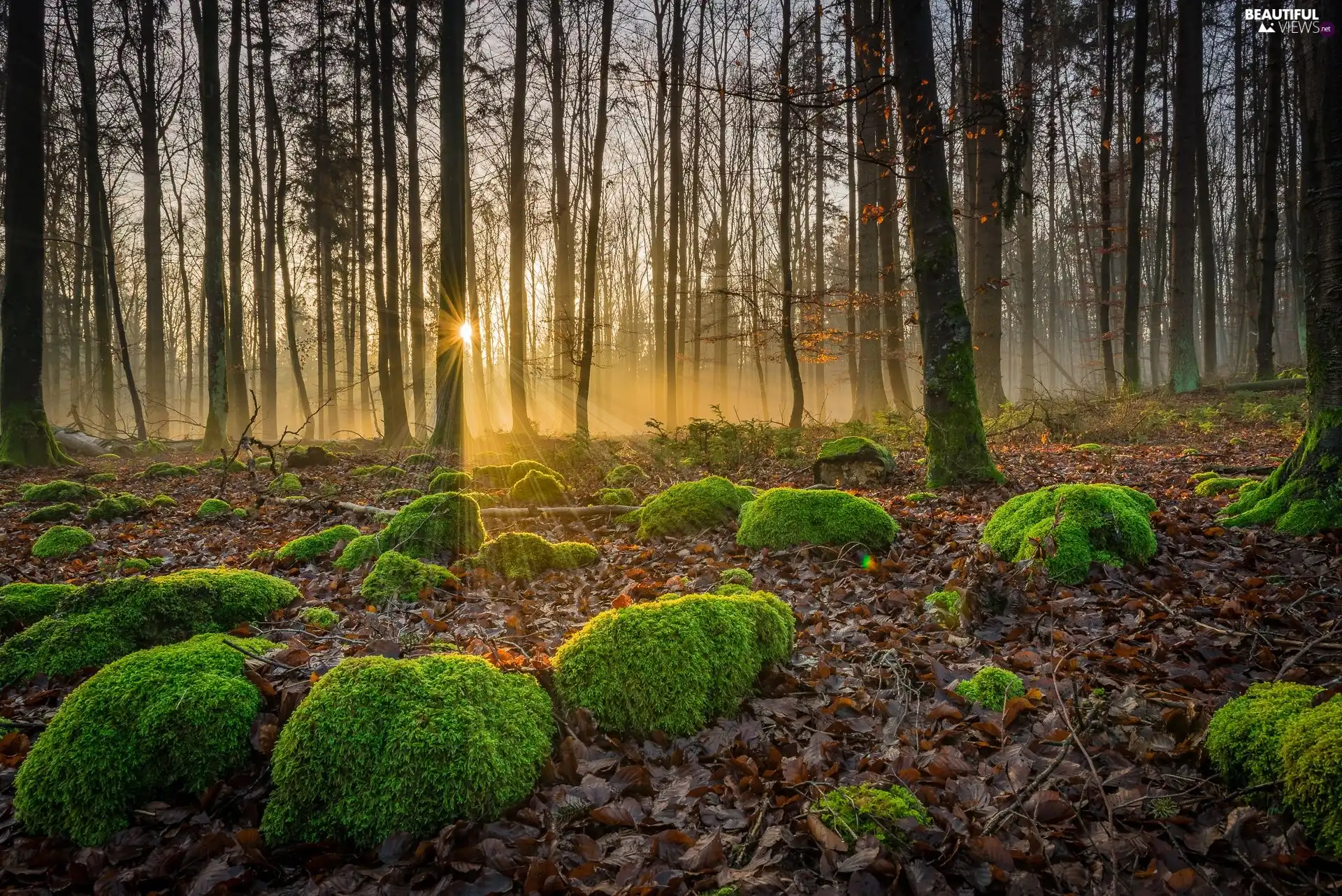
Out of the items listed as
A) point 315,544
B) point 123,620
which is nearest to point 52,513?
point 315,544

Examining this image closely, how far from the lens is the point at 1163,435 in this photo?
11.2 meters

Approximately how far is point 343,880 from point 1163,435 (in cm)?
1373

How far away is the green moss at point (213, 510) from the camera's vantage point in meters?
7.53

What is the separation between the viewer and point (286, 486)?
9250 mm

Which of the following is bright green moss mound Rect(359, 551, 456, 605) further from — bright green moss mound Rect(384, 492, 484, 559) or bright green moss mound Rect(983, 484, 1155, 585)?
bright green moss mound Rect(983, 484, 1155, 585)

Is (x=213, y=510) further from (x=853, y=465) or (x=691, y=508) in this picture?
(x=853, y=465)

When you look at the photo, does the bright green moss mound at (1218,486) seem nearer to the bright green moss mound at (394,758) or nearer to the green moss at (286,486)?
the bright green moss mound at (394,758)

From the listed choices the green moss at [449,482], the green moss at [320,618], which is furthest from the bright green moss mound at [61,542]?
the green moss at [320,618]

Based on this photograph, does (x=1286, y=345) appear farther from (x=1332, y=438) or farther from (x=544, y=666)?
(x=544, y=666)

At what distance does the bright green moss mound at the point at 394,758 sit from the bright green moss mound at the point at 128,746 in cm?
31

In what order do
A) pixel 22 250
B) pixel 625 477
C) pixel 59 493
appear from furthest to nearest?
pixel 22 250 → pixel 625 477 → pixel 59 493

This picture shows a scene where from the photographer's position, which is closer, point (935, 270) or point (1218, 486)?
point (1218, 486)

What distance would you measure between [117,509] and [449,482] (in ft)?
13.2

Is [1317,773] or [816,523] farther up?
[816,523]
